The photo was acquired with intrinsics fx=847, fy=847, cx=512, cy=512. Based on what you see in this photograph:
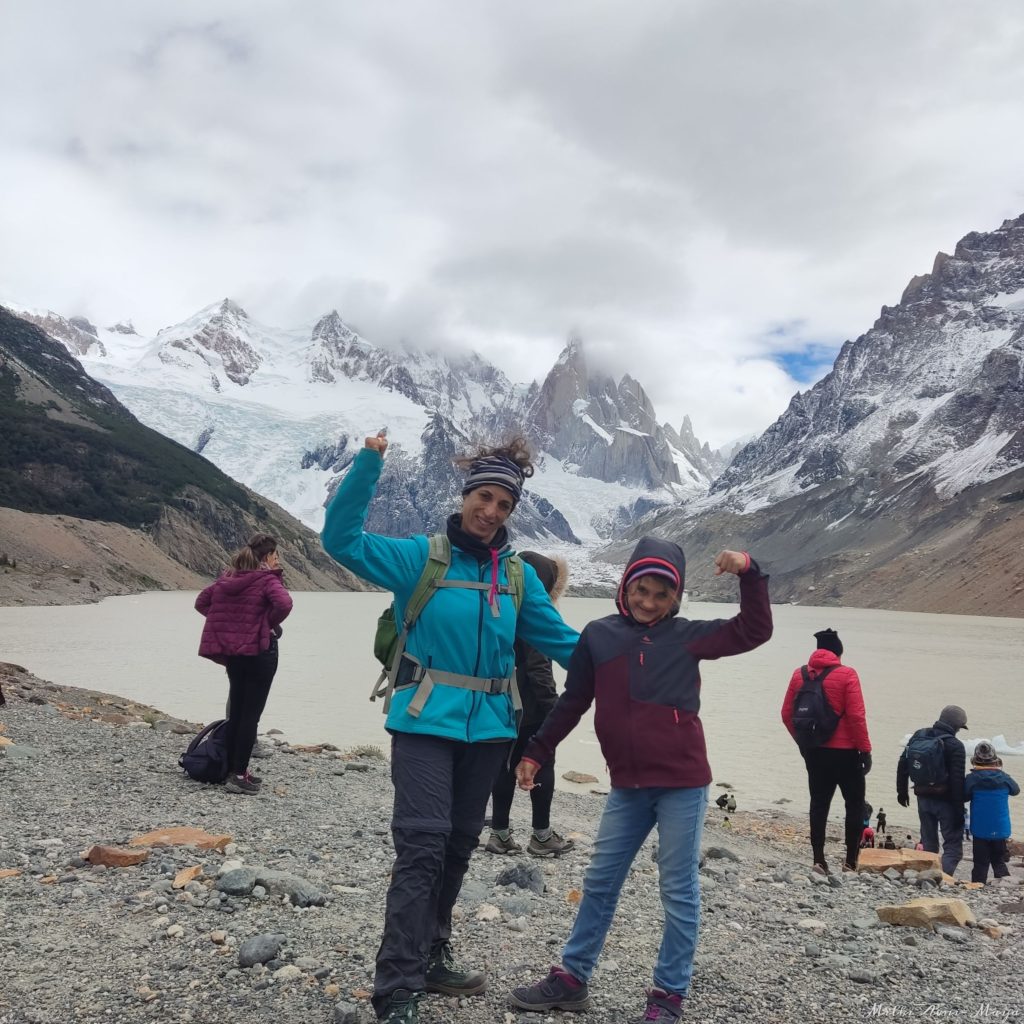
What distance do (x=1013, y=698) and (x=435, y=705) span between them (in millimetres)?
34430

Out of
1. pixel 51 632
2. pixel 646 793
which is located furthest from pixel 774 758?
pixel 51 632

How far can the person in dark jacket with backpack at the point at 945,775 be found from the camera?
9.65 m

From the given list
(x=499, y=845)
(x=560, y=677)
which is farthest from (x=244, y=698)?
(x=560, y=677)

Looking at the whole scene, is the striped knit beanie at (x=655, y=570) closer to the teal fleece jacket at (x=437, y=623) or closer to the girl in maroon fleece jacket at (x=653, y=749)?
the girl in maroon fleece jacket at (x=653, y=749)

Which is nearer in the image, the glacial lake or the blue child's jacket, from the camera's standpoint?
the blue child's jacket

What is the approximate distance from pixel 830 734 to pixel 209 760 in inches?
256

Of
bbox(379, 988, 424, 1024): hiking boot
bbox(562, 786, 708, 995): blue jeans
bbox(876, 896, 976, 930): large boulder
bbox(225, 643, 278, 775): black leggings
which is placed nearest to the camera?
bbox(379, 988, 424, 1024): hiking boot

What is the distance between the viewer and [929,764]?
9.77 m

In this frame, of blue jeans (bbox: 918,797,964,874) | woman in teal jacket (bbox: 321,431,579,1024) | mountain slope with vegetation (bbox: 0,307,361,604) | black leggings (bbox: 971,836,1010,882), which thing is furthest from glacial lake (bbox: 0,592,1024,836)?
mountain slope with vegetation (bbox: 0,307,361,604)

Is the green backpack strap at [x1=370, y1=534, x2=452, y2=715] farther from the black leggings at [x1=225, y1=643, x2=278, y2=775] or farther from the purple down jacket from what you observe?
the black leggings at [x1=225, y1=643, x2=278, y2=775]

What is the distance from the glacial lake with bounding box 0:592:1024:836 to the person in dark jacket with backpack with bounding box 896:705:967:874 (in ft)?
14.1

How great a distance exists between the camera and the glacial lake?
18141mm

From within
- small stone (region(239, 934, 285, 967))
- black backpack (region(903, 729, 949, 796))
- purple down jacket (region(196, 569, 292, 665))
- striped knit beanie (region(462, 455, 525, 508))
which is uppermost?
striped knit beanie (region(462, 455, 525, 508))

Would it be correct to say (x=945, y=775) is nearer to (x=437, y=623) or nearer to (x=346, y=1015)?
(x=437, y=623)
